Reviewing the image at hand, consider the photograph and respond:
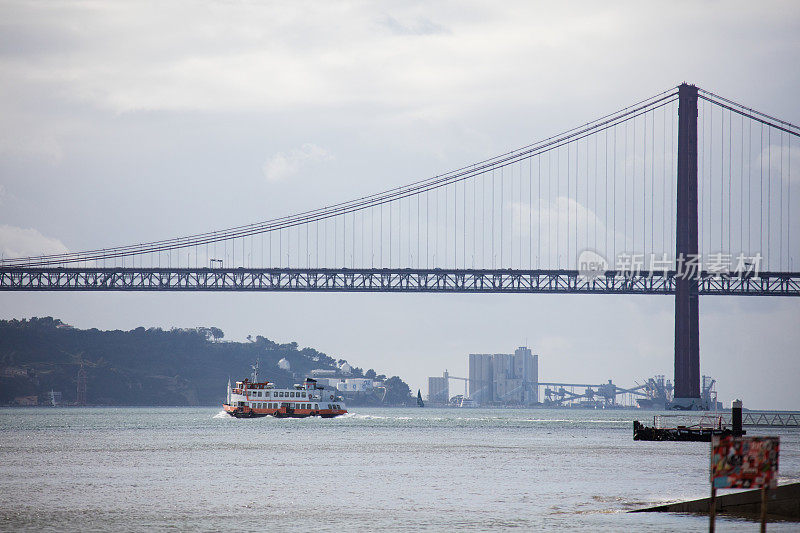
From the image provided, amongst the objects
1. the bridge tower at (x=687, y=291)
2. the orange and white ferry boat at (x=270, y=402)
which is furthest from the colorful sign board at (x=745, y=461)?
the orange and white ferry boat at (x=270, y=402)

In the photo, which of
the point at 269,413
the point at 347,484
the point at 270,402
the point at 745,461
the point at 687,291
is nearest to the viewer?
the point at 745,461

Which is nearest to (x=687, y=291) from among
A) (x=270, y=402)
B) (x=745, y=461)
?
(x=270, y=402)

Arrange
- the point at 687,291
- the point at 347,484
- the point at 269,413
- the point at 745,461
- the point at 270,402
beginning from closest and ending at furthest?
the point at 745,461
the point at 347,484
the point at 687,291
the point at 269,413
the point at 270,402

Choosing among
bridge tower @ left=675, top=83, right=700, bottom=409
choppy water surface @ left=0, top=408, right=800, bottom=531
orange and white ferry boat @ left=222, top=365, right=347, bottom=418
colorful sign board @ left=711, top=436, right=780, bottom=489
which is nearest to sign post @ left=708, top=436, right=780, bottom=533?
colorful sign board @ left=711, top=436, right=780, bottom=489

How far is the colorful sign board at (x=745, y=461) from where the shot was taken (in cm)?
1719

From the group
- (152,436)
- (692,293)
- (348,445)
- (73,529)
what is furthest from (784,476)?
(692,293)

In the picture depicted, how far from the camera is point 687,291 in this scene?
9319cm

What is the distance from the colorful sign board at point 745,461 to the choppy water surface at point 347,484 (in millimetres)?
6771

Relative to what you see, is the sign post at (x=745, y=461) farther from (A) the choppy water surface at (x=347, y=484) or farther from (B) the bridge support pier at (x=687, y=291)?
(B) the bridge support pier at (x=687, y=291)

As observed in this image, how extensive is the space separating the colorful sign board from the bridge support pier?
252 ft

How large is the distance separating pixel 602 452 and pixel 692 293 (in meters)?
40.4

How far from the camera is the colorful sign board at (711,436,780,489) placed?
17188mm

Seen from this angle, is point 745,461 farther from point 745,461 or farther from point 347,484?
point 347,484

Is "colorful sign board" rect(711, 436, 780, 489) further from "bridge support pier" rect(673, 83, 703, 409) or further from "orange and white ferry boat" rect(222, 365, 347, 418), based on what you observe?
"orange and white ferry boat" rect(222, 365, 347, 418)
